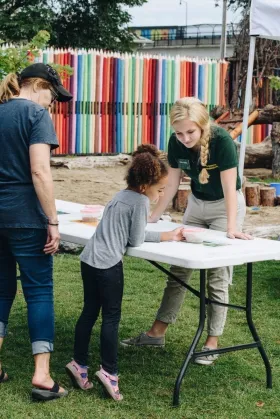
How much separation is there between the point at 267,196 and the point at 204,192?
21.3 ft

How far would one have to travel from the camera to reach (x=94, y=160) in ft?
53.7

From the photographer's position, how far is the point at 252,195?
11.6 metres

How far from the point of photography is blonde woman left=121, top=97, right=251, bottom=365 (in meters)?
4.95

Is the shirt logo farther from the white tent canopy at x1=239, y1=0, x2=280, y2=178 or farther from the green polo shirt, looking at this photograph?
the white tent canopy at x1=239, y1=0, x2=280, y2=178

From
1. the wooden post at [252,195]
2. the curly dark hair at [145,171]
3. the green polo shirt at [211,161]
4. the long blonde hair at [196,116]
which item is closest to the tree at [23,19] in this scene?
the wooden post at [252,195]

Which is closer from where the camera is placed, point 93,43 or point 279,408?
point 279,408

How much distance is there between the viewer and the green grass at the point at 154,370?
4465 millimetres

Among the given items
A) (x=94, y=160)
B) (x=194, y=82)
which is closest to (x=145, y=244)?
(x=94, y=160)

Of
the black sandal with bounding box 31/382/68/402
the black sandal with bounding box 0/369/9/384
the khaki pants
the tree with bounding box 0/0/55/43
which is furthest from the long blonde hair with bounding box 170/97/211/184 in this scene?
the tree with bounding box 0/0/55/43

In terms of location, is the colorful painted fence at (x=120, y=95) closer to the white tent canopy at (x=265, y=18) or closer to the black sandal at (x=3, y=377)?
the white tent canopy at (x=265, y=18)

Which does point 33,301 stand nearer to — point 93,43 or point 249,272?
point 249,272

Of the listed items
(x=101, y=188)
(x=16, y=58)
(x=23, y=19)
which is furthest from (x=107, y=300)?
(x=23, y=19)

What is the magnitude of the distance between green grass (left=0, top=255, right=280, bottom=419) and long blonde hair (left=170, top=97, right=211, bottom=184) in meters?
1.29

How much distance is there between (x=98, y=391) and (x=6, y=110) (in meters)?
1.61
